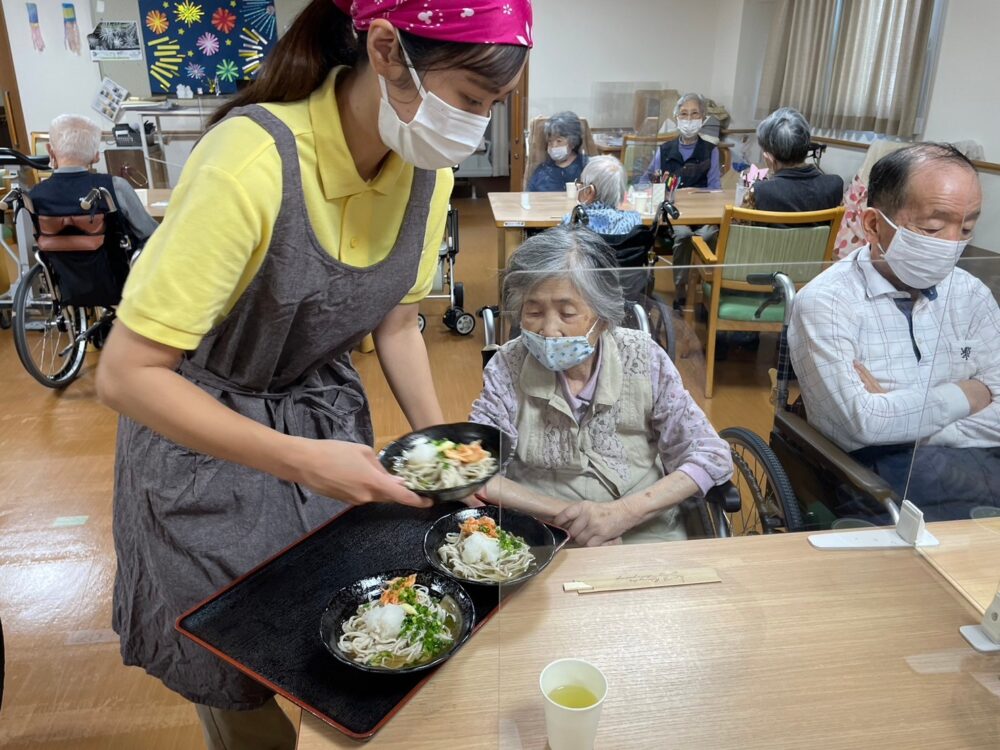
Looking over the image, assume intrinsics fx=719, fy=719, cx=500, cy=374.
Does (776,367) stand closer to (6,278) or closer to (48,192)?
(48,192)

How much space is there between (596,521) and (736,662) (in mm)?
338

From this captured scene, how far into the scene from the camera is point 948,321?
1.17 meters

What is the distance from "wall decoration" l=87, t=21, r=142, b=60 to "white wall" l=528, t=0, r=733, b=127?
3771 millimetres

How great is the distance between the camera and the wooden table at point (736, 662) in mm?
771

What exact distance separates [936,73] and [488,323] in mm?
4202

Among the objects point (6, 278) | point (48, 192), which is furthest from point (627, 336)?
point (6, 278)

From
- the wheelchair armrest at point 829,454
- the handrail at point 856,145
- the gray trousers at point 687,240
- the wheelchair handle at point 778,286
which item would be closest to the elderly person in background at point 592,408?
the wheelchair armrest at point 829,454

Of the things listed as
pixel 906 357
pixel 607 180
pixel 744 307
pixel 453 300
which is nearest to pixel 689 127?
pixel 607 180

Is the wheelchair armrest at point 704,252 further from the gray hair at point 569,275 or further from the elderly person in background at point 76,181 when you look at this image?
the elderly person in background at point 76,181

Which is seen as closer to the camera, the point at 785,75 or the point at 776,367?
the point at 776,367

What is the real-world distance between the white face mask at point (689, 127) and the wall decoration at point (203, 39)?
162 inches

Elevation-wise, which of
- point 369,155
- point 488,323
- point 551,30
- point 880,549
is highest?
point 551,30

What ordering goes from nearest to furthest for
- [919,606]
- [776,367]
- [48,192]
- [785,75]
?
[919,606] → [776,367] → [48,192] → [785,75]

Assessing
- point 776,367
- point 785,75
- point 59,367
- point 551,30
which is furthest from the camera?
point 551,30
